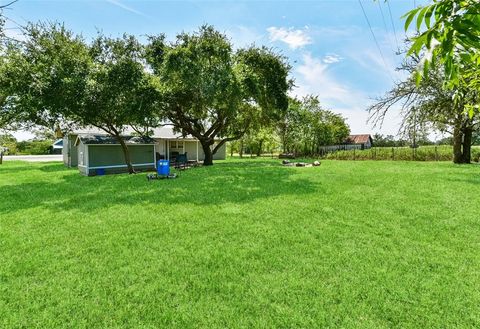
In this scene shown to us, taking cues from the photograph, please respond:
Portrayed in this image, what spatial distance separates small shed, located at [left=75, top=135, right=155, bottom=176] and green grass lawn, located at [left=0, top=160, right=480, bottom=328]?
8489 mm

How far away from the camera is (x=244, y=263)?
11.9ft

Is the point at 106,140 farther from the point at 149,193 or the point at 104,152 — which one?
the point at 149,193

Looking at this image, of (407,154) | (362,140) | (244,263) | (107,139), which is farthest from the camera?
(362,140)

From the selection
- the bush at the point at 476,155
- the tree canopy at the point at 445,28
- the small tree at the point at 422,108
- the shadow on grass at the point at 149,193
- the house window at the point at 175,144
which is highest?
the small tree at the point at 422,108

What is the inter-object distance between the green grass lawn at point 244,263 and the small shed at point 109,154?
8489 mm

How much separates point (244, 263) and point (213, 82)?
1011 cm

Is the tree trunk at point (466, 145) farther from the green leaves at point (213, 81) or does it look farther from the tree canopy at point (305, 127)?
the tree canopy at point (305, 127)

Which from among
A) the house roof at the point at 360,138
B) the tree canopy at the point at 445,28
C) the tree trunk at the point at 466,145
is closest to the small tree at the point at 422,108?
the tree trunk at the point at 466,145

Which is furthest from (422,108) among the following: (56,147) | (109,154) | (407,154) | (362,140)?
(56,147)

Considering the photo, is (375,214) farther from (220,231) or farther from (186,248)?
(186,248)

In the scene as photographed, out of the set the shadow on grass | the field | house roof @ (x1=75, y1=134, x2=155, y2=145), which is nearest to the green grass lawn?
the shadow on grass

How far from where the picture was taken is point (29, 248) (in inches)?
165

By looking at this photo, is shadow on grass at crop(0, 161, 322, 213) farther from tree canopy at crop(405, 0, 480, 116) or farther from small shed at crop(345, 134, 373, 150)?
small shed at crop(345, 134, 373, 150)

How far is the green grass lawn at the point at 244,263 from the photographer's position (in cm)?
258
